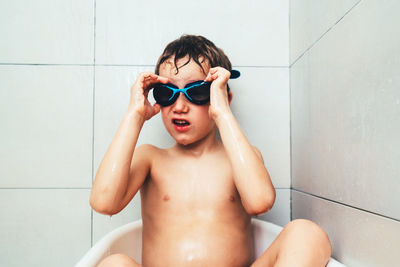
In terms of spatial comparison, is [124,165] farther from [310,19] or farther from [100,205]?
[310,19]

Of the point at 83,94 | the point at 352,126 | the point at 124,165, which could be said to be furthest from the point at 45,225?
the point at 352,126

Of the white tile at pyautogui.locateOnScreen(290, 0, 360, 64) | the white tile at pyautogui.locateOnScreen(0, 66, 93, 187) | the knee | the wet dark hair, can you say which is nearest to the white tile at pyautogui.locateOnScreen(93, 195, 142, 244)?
the white tile at pyautogui.locateOnScreen(0, 66, 93, 187)

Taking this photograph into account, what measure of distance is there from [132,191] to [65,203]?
0.53 m

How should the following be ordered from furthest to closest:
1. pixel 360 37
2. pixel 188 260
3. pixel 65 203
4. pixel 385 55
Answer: pixel 65 203 → pixel 188 260 → pixel 360 37 → pixel 385 55

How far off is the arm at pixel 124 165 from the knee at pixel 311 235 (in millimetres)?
441

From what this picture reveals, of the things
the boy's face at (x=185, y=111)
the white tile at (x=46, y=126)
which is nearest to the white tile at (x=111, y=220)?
the white tile at (x=46, y=126)

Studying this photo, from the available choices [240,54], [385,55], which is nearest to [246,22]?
[240,54]

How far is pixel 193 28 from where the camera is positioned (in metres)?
1.33

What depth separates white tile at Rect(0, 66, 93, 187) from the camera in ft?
4.24

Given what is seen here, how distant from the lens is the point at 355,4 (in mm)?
769

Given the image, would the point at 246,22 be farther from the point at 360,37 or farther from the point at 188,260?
the point at 188,260

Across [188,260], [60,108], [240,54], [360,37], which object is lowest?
[188,260]

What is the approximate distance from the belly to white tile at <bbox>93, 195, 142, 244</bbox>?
14.0 inches

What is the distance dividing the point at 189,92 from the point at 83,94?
60 cm
